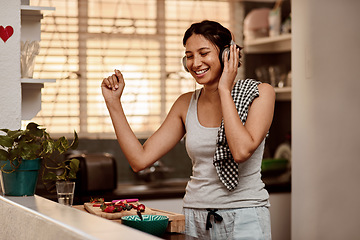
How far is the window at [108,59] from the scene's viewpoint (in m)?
3.80

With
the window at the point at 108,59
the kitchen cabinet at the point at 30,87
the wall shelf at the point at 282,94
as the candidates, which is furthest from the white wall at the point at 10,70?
the wall shelf at the point at 282,94

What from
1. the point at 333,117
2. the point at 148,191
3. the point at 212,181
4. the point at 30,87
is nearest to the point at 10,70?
the point at 30,87

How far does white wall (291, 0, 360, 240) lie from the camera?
11.3 feet

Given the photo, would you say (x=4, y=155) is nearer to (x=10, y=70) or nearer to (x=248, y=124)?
(x=10, y=70)

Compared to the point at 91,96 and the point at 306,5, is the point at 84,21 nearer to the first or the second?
the point at 91,96

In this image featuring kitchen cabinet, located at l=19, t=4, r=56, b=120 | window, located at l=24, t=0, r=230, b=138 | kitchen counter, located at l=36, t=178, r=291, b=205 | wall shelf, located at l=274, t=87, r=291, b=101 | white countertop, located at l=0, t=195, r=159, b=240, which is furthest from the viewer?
wall shelf, located at l=274, t=87, r=291, b=101

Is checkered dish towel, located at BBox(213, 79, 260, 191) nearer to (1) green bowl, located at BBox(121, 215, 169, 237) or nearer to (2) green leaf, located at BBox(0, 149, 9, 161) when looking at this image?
(1) green bowl, located at BBox(121, 215, 169, 237)

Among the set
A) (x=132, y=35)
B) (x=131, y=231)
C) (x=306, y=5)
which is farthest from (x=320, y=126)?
(x=131, y=231)

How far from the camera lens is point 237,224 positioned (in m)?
1.85

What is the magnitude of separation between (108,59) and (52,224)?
8.94 feet

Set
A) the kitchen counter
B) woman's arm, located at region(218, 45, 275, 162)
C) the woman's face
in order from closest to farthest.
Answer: woman's arm, located at region(218, 45, 275, 162) < the woman's face < the kitchen counter

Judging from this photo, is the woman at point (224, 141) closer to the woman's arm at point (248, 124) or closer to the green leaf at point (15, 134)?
the woman's arm at point (248, 124)

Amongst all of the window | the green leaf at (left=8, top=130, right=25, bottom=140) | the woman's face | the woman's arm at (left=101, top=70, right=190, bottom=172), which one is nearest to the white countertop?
the green leaf at (left=8, top=130, right=25, bottom=140)

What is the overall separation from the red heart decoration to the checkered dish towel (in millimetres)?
1039
